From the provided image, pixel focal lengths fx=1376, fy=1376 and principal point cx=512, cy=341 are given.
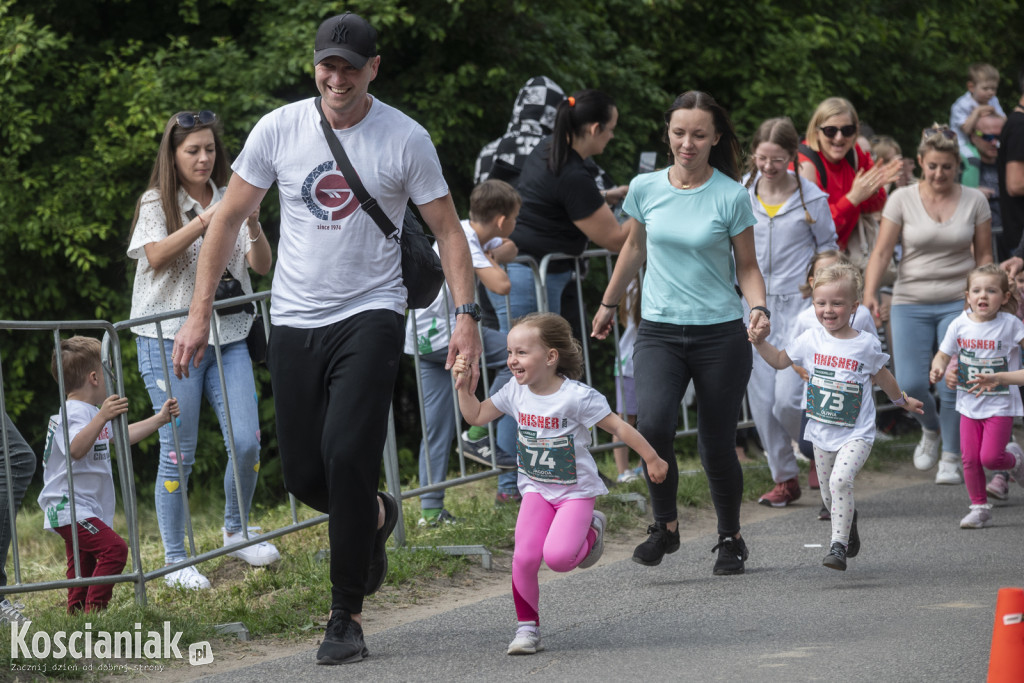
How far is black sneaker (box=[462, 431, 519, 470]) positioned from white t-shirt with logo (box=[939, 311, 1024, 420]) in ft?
7.82

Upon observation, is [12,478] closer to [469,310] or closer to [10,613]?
[10,613]

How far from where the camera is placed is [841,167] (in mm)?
8586

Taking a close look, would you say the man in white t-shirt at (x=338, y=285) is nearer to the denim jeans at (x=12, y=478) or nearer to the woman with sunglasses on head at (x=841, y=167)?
the denim jeans at (x=12, y=478)

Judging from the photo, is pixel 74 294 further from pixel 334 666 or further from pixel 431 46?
pixel 334 666

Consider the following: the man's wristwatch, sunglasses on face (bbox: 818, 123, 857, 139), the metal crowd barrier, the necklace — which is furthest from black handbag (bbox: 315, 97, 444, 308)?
sunglasses on face (bbox: 818, 123, 857, 139)

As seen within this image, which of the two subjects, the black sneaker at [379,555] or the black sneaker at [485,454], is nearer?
the black sneaker at [379,555]

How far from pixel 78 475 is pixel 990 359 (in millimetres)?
4509

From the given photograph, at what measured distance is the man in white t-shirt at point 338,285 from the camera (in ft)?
15.5

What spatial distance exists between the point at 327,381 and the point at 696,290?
1828 mm

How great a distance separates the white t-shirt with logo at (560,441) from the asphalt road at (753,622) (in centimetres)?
59

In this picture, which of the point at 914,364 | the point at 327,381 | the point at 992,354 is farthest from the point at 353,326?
the point at 914,364

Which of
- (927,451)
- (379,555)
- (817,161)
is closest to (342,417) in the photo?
(379,555)

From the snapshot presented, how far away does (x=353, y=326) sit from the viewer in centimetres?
477

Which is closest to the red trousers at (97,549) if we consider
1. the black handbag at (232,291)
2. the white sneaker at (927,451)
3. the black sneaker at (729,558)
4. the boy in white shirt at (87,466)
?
the boy in white shirt at (87,466)
